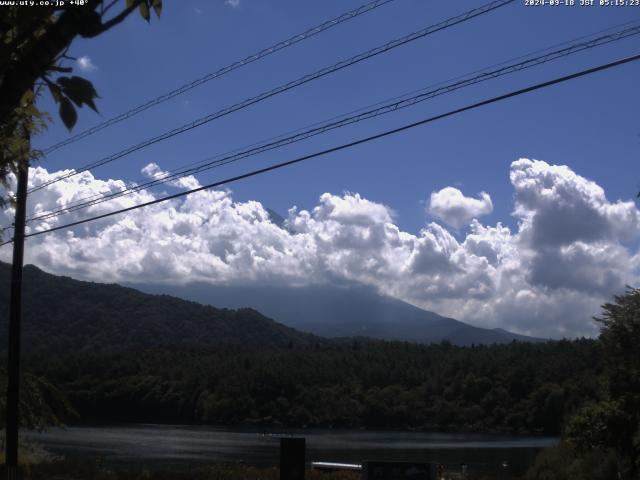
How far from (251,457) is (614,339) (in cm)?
3105

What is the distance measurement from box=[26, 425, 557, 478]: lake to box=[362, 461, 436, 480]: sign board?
27.9 metres

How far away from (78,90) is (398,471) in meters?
11.7

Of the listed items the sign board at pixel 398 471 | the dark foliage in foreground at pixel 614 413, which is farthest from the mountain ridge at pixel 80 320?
the sign board at pixel 398 471

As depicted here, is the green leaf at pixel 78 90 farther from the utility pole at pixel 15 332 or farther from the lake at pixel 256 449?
the lake at pixel 256 449

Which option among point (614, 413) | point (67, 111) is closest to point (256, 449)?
point (614, 413)

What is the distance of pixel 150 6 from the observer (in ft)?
14.8

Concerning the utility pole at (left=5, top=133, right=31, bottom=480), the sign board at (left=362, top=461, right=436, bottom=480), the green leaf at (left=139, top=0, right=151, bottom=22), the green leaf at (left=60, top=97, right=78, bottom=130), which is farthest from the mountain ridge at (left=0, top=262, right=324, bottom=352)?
the green leaf at (left=60, top=97, right=78, bottom=130)

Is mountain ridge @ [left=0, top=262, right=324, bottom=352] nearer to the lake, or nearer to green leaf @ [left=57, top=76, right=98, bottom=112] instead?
the lake

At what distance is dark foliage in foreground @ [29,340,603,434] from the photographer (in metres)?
94.2

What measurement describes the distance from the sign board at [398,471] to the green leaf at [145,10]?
11263mm

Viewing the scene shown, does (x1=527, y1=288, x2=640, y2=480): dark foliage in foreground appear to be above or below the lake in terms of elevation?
above

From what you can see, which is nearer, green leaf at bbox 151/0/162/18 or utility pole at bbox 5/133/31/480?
green leaf at bbox 151/0/162/18

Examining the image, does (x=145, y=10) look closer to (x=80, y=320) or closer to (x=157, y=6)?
(x=157, y=6)

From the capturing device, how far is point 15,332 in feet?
67.7
